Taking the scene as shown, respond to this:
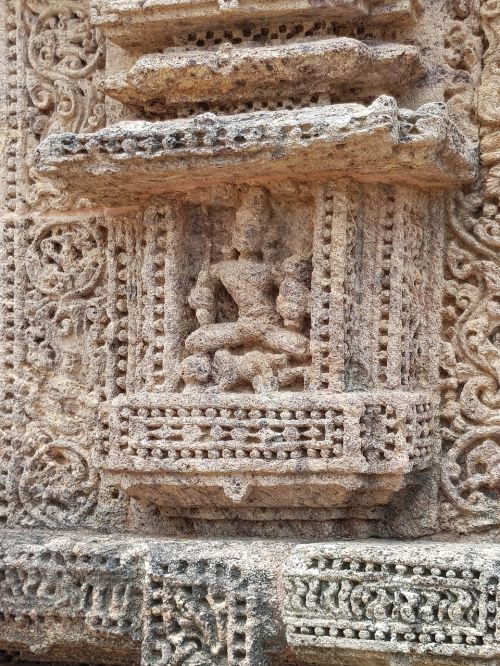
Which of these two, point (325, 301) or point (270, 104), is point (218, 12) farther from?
point (325, 301)

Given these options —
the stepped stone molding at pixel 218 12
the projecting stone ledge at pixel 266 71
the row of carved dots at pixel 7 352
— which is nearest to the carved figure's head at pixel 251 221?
the projecting stone ledge at pixel 266 71

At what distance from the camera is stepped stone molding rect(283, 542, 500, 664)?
12.2ft

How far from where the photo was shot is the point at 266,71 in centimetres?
431

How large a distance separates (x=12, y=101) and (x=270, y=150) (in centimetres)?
153

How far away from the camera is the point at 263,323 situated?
429 centimetres

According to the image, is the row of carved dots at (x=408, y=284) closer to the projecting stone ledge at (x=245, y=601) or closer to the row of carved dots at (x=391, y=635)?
the projecting stone ledge at (x=245, y=601)

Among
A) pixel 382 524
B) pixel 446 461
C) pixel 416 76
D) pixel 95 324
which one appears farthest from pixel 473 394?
pixel 95 324

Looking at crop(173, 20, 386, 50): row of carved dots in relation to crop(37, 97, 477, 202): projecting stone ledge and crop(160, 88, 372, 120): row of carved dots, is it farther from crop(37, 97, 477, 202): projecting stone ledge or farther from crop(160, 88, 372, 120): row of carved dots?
crop(37, 97, 477, 202): projecting stone ledge

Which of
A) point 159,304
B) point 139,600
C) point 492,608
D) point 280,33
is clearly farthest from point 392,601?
point 280,33

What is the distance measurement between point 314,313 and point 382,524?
88cm

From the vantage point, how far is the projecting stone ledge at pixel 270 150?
3930 millimetres

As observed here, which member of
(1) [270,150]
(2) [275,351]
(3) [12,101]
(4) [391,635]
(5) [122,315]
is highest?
(3) [12,101]

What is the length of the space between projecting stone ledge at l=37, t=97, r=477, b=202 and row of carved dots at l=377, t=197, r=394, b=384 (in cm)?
17

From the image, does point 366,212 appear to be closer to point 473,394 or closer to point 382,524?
point 473,394
